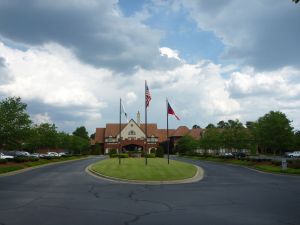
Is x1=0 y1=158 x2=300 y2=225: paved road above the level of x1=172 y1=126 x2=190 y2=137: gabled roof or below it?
below

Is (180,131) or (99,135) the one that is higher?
(180,131)

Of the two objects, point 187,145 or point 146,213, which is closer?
point 146,213

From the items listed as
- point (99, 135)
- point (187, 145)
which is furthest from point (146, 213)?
point (99, 135)

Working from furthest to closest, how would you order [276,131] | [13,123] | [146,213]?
[276,131] < [13,123] < [146,213]

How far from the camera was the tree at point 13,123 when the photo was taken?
43.5m

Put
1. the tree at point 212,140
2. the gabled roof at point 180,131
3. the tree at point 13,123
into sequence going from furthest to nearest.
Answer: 1. the gabled roof at point 180,131
2. the tree at point 212,140
3. the tree at point 13,123

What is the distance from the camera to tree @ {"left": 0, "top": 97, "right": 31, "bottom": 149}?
143ft

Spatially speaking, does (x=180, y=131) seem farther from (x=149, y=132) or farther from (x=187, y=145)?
(x=187, y=145)

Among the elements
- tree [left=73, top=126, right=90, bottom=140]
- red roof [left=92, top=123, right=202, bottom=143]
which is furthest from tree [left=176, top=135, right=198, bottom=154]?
tree [left=73, top=126, right=90, bottom=140]

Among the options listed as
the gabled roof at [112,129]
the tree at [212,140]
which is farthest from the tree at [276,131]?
the gabled roof at [112,129]

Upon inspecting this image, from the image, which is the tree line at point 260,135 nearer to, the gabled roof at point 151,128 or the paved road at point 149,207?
the paved road at point 149,207

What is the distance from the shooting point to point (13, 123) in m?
44.4

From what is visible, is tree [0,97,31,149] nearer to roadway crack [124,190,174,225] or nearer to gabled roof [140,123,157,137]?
roadway crack [124,190,174,225]

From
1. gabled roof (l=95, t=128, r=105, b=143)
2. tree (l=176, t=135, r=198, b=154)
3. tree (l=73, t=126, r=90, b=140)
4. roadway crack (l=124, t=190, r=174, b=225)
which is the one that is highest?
tree (l=73, t=126, r=90, b=140)
